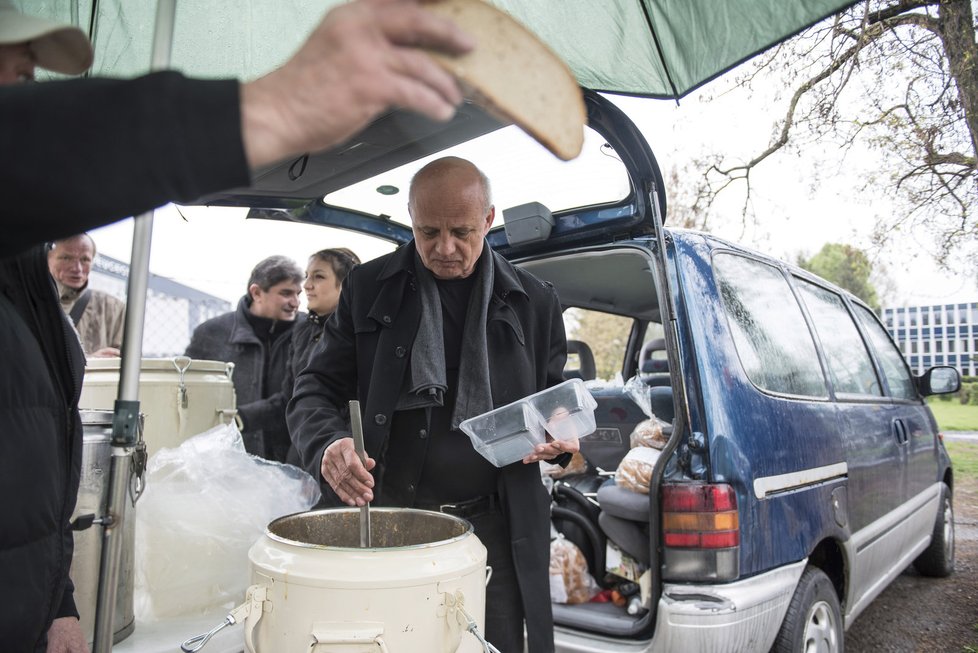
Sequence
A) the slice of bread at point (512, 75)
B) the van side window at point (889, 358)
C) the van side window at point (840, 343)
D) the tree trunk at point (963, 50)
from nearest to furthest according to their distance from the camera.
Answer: the slice of bread at point (512, 75)
the van side window at point (840, 343)
the van side window at point (889, 358)
the tree trunk at point (963, 50)

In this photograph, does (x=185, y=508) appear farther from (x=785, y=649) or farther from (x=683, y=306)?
(x=785, y=649)

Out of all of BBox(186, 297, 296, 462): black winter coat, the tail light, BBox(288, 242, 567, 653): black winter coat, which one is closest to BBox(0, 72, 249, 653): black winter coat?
BBox(288, 242, 567, 653): black winter coat

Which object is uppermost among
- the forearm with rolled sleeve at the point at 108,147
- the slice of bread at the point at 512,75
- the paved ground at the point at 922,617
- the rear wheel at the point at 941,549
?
the slice of bread at the point at 512,75

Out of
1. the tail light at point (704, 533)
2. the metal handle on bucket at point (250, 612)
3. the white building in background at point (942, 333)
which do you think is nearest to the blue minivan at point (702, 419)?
the tail light at point (704, 533)

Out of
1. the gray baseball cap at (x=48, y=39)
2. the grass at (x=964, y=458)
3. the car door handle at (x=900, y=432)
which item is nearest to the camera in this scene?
the gray baseball cap at (x=48, y=39)

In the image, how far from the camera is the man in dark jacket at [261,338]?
3.48 metres

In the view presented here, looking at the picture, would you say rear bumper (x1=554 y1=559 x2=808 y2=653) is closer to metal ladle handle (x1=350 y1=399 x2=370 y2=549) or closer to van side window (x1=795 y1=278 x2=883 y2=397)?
metal ladle handle (x1=350 y1=399 x2=370 y2=549)

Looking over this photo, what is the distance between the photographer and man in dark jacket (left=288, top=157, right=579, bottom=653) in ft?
6.26

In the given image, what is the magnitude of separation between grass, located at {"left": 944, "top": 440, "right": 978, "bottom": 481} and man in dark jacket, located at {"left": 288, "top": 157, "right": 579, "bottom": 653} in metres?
10.4

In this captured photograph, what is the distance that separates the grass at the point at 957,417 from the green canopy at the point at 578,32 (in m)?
19.3

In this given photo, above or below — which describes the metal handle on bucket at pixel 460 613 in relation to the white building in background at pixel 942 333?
below

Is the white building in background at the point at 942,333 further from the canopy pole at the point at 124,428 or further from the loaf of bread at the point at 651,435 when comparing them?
the canopy pole at the point at 124,428

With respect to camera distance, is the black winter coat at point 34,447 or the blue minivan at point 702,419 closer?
the black winter coat at point 34,447

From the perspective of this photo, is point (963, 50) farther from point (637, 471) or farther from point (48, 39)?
point (48, 39)
